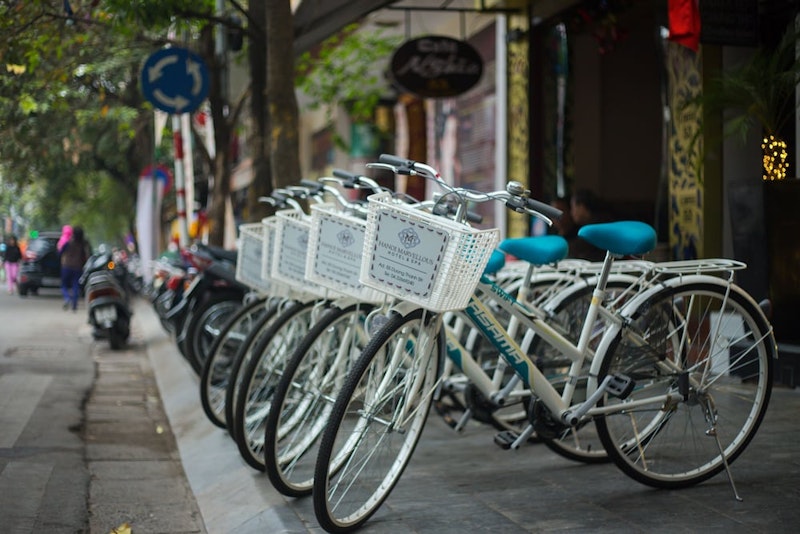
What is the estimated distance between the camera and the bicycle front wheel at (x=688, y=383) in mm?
4586

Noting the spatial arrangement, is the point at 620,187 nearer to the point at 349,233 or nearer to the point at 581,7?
the point at 581,7

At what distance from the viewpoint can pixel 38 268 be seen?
26.4 m

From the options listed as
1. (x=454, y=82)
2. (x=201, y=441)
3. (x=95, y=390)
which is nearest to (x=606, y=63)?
(x=454, y=82)

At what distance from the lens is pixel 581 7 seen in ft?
34.9

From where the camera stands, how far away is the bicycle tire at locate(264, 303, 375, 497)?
4.56 metres

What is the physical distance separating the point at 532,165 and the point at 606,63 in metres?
1.70

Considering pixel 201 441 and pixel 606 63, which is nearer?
pixel 201 441

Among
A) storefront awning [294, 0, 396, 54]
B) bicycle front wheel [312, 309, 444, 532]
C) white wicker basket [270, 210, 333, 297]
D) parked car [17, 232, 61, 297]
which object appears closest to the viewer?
bicycle front wheel [312, 309, 444, 532]

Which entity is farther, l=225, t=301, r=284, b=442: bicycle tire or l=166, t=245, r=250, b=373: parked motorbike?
l=166, t=245, r=250, b=373: parked motorbike

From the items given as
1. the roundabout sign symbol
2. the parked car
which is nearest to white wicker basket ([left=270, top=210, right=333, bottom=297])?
the roundabout sign symbol

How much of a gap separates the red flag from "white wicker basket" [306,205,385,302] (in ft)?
10.4

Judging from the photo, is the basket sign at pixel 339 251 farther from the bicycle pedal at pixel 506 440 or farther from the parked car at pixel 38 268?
the parked car at pixel 38 268

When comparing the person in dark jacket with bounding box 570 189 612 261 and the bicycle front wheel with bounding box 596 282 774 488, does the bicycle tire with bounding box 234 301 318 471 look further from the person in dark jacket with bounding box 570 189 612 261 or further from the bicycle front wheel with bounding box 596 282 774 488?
the person in dark jacket with bounding box 570 189 612 261

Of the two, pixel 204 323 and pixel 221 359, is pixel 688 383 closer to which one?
pixel 221 359
